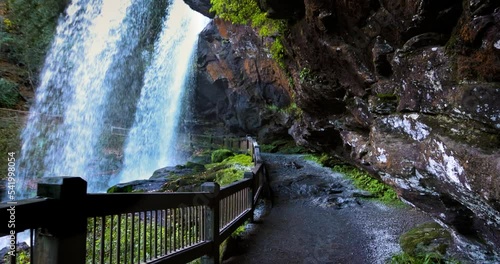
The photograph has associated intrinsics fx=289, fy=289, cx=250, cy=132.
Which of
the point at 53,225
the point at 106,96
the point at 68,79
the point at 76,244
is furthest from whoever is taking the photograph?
the point at 106,96

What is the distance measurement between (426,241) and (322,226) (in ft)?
7.60

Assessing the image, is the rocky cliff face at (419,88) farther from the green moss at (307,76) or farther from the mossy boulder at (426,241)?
the mossy boulder at (426,241)

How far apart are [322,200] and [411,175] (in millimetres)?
5160

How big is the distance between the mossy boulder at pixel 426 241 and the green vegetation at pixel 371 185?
356cm

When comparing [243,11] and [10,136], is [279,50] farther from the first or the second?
[10,136]

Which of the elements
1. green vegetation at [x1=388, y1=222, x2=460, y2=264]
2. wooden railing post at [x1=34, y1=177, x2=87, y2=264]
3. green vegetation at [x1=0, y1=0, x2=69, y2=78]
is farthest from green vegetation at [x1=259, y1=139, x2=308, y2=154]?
wooden railing post at [x1=34, y1=177, x2=87, y2=264]

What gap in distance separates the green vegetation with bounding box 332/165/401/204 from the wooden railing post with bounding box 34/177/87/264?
8.66 meters

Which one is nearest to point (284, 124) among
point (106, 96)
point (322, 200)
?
point (322, 200)

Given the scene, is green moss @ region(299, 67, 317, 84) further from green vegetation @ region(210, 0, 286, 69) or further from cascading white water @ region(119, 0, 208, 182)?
cascading white water @ region(119, 0, 208, 182)

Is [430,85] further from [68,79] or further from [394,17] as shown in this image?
[68,79]

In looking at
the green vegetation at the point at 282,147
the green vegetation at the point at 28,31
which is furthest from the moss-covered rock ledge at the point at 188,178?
the green vegetation at the point at 28,31

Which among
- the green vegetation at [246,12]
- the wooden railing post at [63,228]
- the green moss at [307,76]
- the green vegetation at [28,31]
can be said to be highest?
the green vegetation at [28,31]

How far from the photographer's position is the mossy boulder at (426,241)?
4478mm

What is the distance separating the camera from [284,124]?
22281 millimetres
